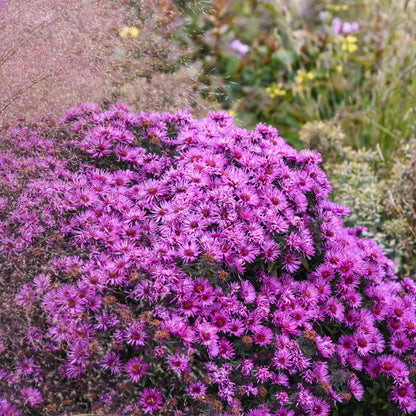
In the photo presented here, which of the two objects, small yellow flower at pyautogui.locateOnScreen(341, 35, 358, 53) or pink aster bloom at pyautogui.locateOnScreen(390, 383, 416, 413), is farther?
small yellow flower at pyautogui.locateOnScreen(341, 35, 358, 53)

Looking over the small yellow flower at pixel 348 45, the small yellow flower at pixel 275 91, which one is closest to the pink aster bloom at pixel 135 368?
the small yellow flower at pixel 275 91

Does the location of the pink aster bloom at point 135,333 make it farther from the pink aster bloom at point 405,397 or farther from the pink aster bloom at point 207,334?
the pink aster bloom at point 405,397

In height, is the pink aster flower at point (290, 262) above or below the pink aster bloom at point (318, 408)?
above

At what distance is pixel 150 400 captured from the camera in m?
1.49

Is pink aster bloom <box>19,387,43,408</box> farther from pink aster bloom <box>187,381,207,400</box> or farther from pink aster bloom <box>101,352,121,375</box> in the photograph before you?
pink aster bloom <box>187,381,207,400</box>

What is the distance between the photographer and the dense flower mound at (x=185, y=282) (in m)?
1.50

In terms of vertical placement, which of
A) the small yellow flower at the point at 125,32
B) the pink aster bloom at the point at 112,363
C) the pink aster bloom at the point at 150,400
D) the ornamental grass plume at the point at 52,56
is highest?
the ornamental grass plume at the point at 52,56

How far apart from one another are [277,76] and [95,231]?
11.4 ft

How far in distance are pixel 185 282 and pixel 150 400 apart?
0.37 m

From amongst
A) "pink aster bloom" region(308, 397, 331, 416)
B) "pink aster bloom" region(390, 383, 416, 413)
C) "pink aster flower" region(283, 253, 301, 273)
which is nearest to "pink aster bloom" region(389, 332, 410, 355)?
"pink aster bloom" region(390, 383, 416, 413)

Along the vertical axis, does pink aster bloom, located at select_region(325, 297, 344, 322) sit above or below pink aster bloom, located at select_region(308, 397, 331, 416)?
above

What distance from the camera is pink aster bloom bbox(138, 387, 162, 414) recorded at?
58.3 inches

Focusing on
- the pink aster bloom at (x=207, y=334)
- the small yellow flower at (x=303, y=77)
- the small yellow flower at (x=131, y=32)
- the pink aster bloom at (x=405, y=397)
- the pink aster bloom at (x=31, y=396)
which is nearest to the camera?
the pink aster bloom at (x=31, y=396)

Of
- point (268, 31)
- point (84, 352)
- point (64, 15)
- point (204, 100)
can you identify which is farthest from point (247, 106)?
point (84, 352)
